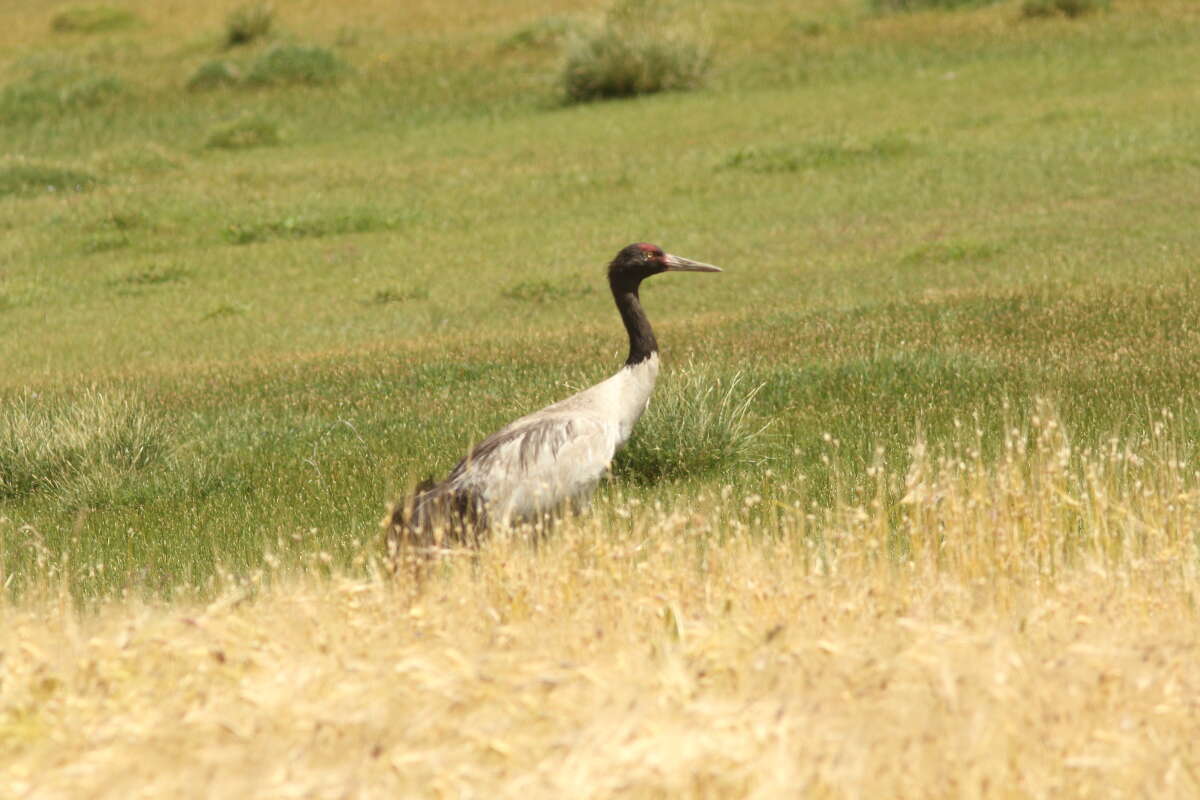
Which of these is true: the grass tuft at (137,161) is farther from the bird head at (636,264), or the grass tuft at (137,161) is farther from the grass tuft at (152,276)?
the bird head at (636,264)

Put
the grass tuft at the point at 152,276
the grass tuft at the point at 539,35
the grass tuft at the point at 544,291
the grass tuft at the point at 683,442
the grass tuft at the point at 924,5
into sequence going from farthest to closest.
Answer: the grass tuft at the point at 539,35 < the grass tuft at the point at 924,5 < the grass tuft at the point at 152,276 < the grass tuft at the point at 544,291 < the grass tuft at the point at 683,442

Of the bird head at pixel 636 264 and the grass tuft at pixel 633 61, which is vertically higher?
the bird head at pixel 636 264

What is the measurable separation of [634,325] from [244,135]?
26.5m

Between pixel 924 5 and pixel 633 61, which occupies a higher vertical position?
pixel 633 61

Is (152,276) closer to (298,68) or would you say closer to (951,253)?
(951,253)

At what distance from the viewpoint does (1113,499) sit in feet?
28.9

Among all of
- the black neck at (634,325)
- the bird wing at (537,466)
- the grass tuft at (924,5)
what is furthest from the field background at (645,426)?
the grass tuft at (924,5)

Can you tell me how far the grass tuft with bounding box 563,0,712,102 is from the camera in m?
36.6

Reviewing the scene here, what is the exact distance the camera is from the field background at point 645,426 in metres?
5.61

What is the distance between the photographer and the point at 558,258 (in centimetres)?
2350

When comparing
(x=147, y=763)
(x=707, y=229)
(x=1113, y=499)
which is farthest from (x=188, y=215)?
(x=147, y=763)

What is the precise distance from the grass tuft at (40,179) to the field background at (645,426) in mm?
128

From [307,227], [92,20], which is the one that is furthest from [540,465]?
[92,20]

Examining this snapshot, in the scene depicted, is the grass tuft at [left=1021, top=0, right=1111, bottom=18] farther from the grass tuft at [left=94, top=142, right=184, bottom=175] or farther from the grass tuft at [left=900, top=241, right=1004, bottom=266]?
the grass tuft at [left=94, top=142, right=184, bottom=175]
